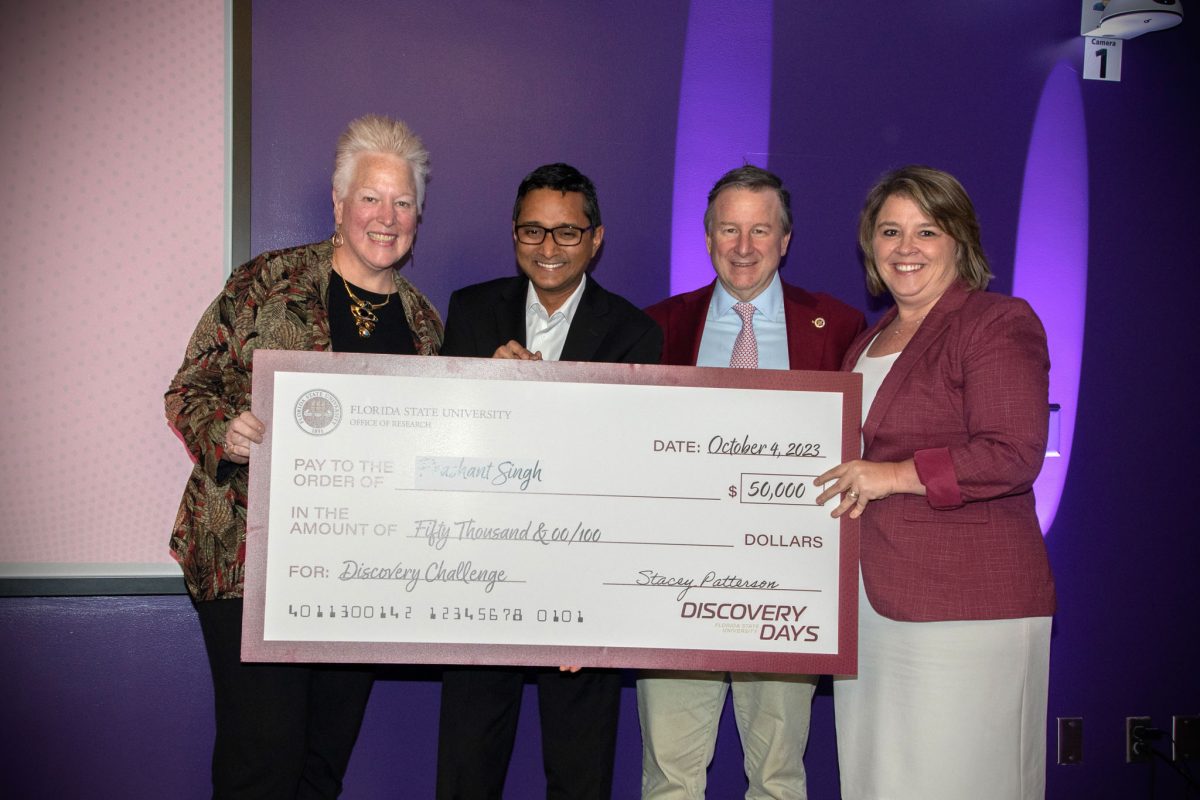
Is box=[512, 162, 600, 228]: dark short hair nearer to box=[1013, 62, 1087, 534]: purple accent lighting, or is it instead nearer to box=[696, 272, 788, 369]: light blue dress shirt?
box=[696, 272, 788, 369]: light blue dress shirt

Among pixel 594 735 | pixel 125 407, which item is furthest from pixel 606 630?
pixel 125 407

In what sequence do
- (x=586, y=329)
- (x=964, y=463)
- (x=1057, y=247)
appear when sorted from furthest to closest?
1. (x=1057, y=247)
2. (x=586, y=329)
3. (x=964, y=463)

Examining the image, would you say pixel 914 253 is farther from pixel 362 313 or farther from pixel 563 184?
pixel 362 313

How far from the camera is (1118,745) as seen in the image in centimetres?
328

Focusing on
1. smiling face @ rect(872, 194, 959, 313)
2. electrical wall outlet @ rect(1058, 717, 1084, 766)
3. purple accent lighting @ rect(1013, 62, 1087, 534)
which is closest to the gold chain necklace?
smiling face @ rect(872, 194, 959, 313)

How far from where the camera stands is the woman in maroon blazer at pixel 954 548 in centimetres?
193

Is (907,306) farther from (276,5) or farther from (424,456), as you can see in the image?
(276,5)

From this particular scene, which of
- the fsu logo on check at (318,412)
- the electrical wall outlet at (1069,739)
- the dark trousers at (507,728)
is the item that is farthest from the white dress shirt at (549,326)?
the electrical wall outlet at (1069,739)

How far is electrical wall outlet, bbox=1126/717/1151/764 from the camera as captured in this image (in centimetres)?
328

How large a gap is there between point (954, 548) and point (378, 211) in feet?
5.32

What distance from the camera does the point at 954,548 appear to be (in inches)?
78.2

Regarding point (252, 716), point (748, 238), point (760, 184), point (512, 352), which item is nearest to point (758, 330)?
point (748, 238)

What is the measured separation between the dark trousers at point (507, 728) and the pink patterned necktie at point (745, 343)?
908mm

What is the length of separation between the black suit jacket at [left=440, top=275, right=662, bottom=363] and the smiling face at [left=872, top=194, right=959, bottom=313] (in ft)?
2.06
